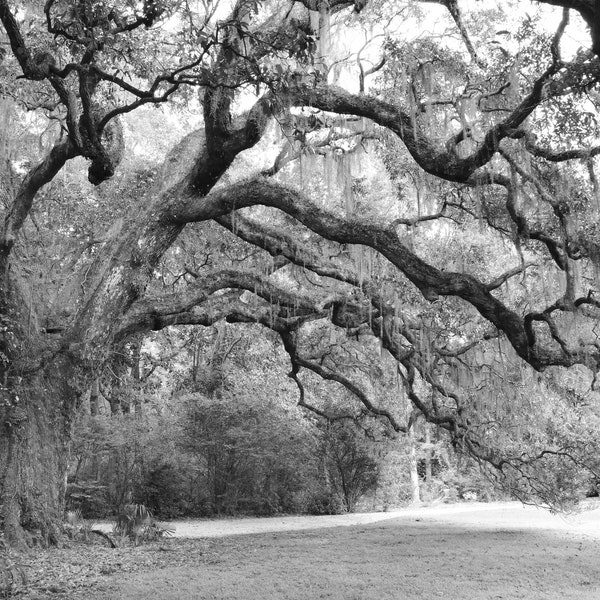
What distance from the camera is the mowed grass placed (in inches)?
248

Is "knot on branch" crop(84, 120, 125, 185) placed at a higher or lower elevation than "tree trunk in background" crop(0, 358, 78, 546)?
higher

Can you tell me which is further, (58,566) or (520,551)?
(520,551)

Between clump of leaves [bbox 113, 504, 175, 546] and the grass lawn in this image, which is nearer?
the grass lawn

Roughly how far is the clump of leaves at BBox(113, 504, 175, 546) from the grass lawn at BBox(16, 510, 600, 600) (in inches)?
15.2

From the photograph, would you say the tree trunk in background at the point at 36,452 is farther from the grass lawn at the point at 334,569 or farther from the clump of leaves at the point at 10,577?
the clump of leaves at the point at 10,577

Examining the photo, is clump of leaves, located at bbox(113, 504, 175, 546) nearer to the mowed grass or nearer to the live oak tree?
the mowed grass

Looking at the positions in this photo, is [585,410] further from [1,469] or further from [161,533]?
[1,469]

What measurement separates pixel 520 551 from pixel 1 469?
6.79 meters

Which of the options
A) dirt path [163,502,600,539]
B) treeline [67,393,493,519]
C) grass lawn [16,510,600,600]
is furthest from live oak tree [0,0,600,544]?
treeline [67,393,493,519]

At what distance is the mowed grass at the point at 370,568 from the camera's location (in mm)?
6297

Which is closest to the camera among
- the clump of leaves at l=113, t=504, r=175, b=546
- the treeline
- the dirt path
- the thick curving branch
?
the thick curving branch

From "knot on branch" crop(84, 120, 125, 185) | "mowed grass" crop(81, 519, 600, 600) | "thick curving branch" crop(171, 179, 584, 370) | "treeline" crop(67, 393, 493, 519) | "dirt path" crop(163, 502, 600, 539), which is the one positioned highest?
"knot on branch" crop(84, 120, 125, 185)

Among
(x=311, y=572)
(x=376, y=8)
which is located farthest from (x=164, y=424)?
(x=376, y=8)

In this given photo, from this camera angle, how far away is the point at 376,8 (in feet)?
31.3
